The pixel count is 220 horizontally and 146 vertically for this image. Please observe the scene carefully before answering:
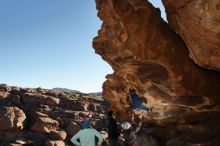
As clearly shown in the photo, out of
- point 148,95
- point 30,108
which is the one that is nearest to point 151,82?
point 148,95

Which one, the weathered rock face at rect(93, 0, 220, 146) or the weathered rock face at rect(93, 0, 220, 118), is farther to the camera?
the weathered rock face at rect(93, 0, 220, 118)

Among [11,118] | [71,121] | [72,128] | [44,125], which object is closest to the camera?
[11,118]

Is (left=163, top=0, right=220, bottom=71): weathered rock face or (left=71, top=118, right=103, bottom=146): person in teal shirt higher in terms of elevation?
(left=163, top=0, right=220, bottom=71): weathered rock face

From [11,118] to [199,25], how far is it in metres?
39.1

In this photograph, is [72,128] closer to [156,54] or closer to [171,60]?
[156,54]

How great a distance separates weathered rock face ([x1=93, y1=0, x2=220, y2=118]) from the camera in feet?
43.5

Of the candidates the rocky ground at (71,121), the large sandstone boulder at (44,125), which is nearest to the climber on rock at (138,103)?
the rocky ground at (71,121)

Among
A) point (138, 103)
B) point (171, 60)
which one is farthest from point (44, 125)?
point (171, 60)

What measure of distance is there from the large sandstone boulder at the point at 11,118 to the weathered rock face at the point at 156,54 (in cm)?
3318

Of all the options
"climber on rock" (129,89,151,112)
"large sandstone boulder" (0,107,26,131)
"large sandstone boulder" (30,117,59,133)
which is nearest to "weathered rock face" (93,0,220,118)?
"climber on rock" (129,89,151,112)

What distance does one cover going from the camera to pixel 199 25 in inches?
401

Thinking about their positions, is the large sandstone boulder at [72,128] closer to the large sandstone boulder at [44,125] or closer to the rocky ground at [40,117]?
the rocky ground at [40,117]

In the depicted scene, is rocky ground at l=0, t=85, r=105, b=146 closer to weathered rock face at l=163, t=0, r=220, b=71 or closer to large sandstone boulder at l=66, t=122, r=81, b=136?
large sandstone boulder at l=66, t=122, r=81, b=136

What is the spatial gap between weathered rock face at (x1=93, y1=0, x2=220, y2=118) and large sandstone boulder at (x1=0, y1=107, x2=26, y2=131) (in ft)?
109
